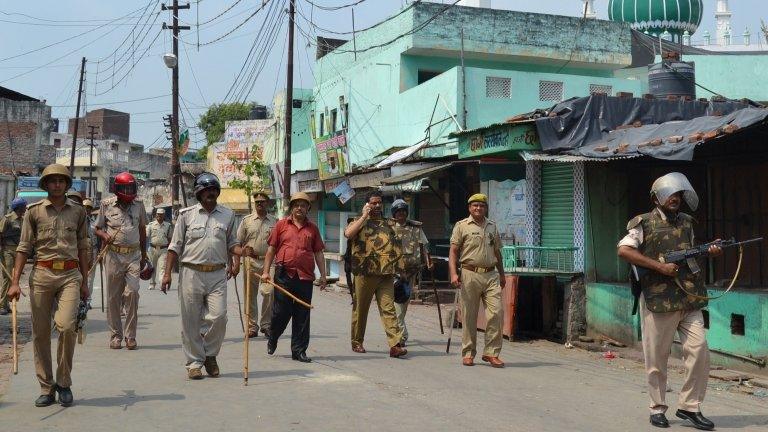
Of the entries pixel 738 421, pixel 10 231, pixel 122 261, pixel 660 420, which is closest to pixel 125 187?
pixel 122 261

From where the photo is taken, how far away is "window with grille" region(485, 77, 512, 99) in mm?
20219

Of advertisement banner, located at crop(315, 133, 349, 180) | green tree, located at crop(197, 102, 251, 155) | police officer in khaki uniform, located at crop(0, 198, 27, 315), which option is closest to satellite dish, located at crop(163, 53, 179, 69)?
advertisement banner, located at crop(315, 133, 349, 180)

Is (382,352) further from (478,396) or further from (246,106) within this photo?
(246,106)

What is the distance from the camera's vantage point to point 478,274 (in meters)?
9.20

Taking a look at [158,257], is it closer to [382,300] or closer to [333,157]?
[382,300]

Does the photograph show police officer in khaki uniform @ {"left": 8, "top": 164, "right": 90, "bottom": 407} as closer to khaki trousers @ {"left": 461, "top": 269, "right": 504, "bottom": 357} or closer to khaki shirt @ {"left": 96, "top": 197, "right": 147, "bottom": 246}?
khaki shirt @ {"left": 96, "top": 197, "right": 147, "bottom": 246}

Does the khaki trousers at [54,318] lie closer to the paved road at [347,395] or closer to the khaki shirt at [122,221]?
the paved road at [347,395]

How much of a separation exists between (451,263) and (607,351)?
10.00ft

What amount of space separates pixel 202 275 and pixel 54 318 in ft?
4.96

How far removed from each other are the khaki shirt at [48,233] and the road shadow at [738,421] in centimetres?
495

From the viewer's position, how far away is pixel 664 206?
6520 millimetres

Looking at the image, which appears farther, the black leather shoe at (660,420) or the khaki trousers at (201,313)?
the khaki trousers at (201,313)

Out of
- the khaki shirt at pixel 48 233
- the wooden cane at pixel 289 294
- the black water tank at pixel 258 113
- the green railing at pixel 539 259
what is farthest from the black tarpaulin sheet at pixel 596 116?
the black water tank at pixel 258 113

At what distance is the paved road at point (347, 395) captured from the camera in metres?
6.10
